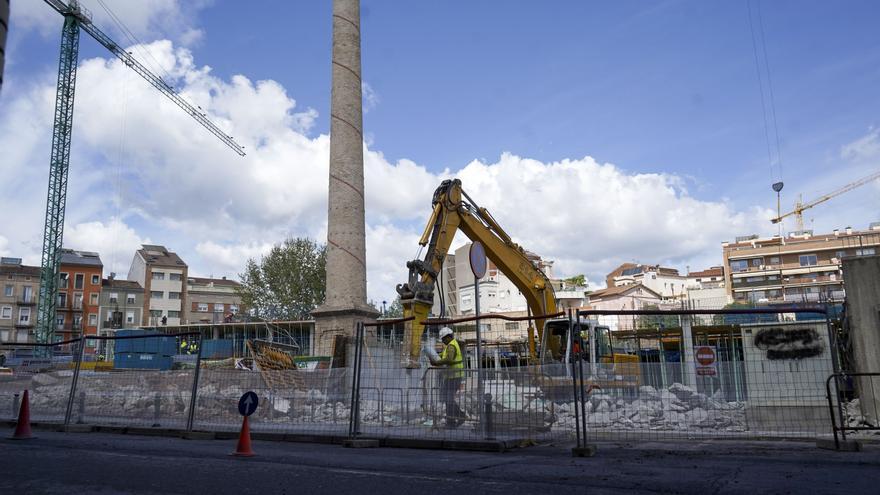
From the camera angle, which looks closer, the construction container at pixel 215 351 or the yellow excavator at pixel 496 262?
the yellow excavator at pixel 496 262

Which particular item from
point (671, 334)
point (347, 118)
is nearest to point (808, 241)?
point (347, 118)

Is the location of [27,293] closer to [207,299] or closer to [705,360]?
[207,299]

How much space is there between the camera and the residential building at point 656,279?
290 feet

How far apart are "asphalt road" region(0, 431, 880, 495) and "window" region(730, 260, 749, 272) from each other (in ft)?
228

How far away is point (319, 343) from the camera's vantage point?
23938mm

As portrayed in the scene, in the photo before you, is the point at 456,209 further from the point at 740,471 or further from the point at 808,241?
the point at 808,241

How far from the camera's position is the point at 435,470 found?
6.35 meters

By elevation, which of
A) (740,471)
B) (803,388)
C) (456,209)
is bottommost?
(740,471)

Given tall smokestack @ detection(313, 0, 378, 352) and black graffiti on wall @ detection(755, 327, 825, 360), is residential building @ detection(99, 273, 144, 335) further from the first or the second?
black graffiti on wall @ detection(755, 327, 825, 360)

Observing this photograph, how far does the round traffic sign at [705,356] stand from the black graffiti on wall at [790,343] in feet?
2.94

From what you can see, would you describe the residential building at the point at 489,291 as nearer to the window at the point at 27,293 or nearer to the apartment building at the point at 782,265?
the apartment building at the point at 782,265

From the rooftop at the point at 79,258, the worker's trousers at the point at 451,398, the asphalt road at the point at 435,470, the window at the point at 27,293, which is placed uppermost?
the rooftop at the point at 79,258

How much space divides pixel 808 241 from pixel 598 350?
64.8m

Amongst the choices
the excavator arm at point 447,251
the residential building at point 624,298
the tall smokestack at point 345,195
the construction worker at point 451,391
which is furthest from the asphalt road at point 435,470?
the residential building at point 624,298
